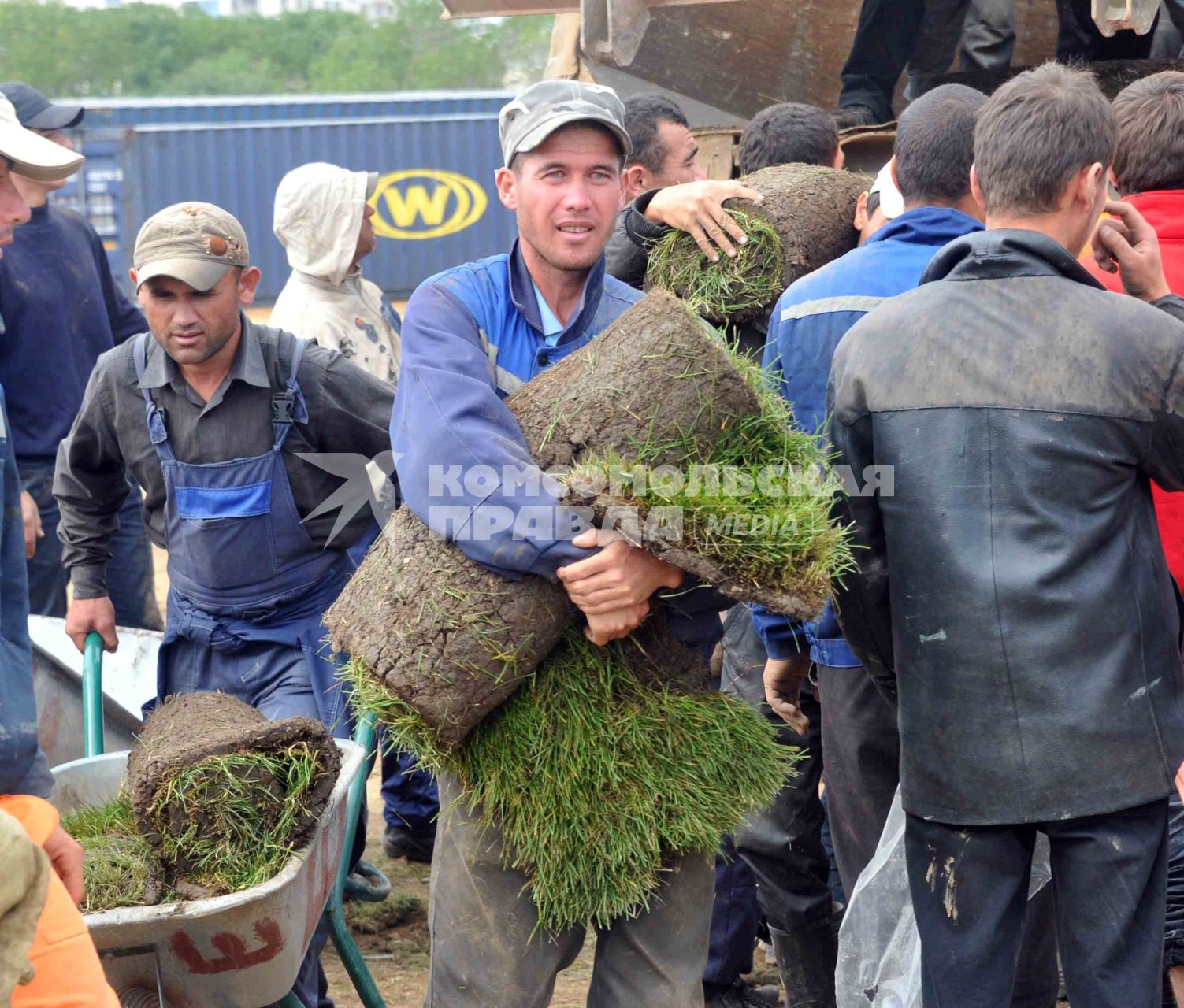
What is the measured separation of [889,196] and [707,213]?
1.49 feet

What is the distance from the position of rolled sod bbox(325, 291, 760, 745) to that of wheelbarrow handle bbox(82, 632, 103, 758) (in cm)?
161

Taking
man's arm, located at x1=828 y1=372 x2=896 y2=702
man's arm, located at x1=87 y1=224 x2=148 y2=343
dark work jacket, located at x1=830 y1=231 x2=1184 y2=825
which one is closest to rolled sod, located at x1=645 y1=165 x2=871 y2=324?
man's arm, located at x1=828 y1=372 x2=896 y2=702

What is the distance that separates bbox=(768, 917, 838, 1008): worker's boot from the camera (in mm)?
3846

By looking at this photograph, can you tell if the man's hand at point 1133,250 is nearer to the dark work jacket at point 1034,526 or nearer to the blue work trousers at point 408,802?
the dark work jacket at point 1034,526

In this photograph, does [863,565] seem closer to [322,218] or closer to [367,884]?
[367,884]

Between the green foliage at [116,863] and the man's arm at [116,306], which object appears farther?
the man's arm at [116,306]

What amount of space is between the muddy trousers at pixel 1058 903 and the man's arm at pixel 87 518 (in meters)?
2.50

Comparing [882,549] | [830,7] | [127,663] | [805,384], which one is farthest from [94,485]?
[830,7]

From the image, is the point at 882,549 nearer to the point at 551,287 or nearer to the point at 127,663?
the point at 551,287

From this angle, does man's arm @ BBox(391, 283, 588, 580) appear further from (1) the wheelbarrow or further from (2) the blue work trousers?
(2) the blue work trousers

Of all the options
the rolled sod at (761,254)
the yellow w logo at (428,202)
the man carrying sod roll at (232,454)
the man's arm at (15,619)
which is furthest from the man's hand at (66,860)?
the yellow w logo at (428,202)

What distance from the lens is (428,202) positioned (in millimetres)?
24812

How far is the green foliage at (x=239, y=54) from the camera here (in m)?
48.8

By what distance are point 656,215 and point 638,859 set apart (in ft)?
5.64
